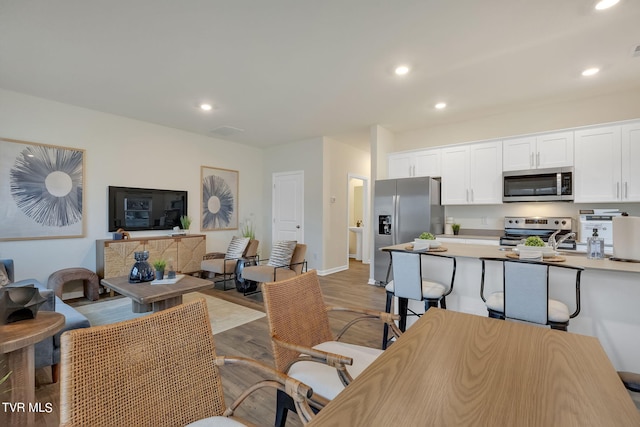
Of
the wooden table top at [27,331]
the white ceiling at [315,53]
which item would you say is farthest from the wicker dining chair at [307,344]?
the white ceiling at [315,53]

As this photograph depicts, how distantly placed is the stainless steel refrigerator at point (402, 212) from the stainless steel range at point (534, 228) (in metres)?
0.96

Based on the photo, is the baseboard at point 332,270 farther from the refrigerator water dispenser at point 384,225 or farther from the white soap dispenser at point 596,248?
the white soap dispenser at point 596,248

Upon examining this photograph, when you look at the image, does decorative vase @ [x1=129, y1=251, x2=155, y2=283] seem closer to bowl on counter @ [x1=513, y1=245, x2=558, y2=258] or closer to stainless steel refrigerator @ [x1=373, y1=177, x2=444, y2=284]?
stainless steel refrigerator @ [x1=373, y1=177, x2=444, y2=284]

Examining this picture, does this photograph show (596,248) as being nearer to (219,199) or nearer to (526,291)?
(526,291)

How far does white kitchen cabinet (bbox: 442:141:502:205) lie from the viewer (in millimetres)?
4211

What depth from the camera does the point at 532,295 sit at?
5.82ft

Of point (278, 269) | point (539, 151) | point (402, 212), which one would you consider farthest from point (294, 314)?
point (539, 151)

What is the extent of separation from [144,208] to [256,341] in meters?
3.44

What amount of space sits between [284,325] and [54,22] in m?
3.12

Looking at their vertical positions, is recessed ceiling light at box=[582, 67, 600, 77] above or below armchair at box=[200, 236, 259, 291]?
above

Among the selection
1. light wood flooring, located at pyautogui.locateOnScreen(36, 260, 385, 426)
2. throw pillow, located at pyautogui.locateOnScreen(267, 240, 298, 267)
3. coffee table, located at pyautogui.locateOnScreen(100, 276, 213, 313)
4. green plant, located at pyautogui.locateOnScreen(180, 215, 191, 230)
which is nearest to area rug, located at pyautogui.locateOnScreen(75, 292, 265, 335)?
light wood flooring, located at pyautogui.locateOnScreen(36, 260, 385, 426)

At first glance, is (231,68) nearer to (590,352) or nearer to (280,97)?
(280,97)

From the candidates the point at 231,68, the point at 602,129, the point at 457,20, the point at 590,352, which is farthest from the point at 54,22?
the point at 602,129

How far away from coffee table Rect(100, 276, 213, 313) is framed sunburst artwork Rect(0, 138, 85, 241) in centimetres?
163
